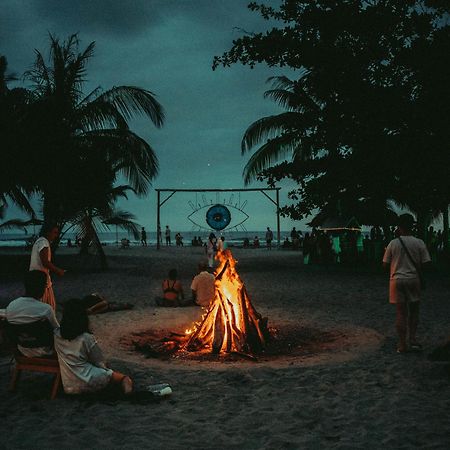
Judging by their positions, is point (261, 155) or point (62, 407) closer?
point (62, 407)

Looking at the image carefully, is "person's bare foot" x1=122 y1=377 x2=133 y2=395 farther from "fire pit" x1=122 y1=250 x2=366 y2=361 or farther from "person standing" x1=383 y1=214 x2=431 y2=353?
"person standing" x1=383 y1=214 x2=431 y2=353

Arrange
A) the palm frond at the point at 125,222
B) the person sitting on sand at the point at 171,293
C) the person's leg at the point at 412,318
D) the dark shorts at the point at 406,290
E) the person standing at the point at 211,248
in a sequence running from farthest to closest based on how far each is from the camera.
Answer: the palm frond at the point at 125,222
the person standing at the point at 211,248
the person sitting on sand at the point at 171,293
the person's leg at the point at 412,318
the dark shorts at the point at 406,290

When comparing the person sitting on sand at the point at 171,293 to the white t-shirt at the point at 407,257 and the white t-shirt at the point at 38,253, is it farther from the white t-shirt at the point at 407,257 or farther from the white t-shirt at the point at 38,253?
the white t-shirt at the point at 407,257

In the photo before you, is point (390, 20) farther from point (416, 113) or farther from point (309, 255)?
point (309, 255)

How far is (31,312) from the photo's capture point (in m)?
5.62

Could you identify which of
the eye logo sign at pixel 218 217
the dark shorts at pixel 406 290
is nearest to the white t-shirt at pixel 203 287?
the dark shorts at pixel 406 290

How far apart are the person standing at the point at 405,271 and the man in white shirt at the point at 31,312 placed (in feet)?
14.1

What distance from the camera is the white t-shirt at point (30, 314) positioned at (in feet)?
18.4

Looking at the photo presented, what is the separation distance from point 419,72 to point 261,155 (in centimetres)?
948

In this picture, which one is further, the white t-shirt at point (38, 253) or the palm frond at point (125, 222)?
the palm frond at point (125, 222)

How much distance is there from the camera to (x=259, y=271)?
2119cm

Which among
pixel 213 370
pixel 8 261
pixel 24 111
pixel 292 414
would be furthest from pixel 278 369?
pixel 8 261

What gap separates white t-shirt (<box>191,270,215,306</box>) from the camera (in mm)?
11203

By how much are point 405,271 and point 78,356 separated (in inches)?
168
